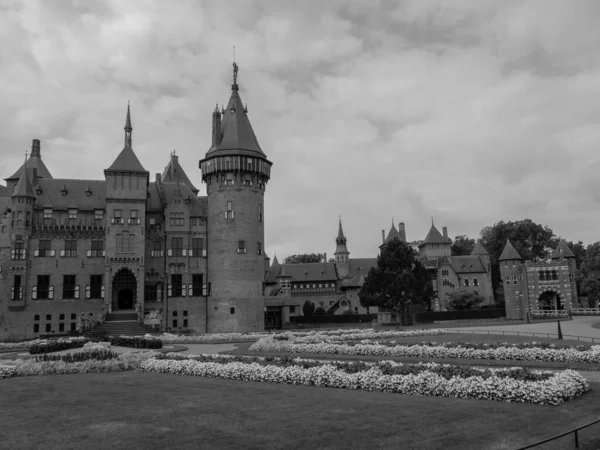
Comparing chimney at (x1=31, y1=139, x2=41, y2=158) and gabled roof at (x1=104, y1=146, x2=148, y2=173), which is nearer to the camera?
gabled roof at (x1=104, y1=146, x2=148, y2=173)

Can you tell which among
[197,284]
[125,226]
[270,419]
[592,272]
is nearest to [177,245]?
[197,284]

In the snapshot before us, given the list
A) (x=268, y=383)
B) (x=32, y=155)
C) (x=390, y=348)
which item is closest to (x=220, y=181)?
(x=32, y=155)

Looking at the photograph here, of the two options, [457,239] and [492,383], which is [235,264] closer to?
[492,383]

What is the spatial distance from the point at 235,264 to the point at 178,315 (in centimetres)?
945

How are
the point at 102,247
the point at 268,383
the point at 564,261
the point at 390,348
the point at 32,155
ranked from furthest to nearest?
1. the point at 564,261
2. the point at 32,155
3. the point at 102,247
4. the point at 390,348
5. the point at 268,383

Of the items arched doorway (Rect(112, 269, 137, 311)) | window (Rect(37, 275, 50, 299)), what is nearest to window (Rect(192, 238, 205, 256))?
arched doorway (Rect(112, 269, 137, 311))

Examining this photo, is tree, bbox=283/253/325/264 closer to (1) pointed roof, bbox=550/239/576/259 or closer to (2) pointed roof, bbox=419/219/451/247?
(2) pointed roof, bbox=419/219/451/247

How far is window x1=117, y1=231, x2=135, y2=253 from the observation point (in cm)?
6072

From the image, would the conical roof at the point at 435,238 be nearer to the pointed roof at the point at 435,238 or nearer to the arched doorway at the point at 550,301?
the pointed roof at the point at 435,238

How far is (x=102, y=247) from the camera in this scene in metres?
62.5

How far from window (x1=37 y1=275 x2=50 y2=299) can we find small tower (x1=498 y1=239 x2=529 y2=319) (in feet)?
211

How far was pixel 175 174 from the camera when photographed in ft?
244

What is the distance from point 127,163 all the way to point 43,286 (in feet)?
56.7

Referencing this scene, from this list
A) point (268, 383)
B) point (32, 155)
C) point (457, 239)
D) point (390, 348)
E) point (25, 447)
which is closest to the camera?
point (25, 447)
